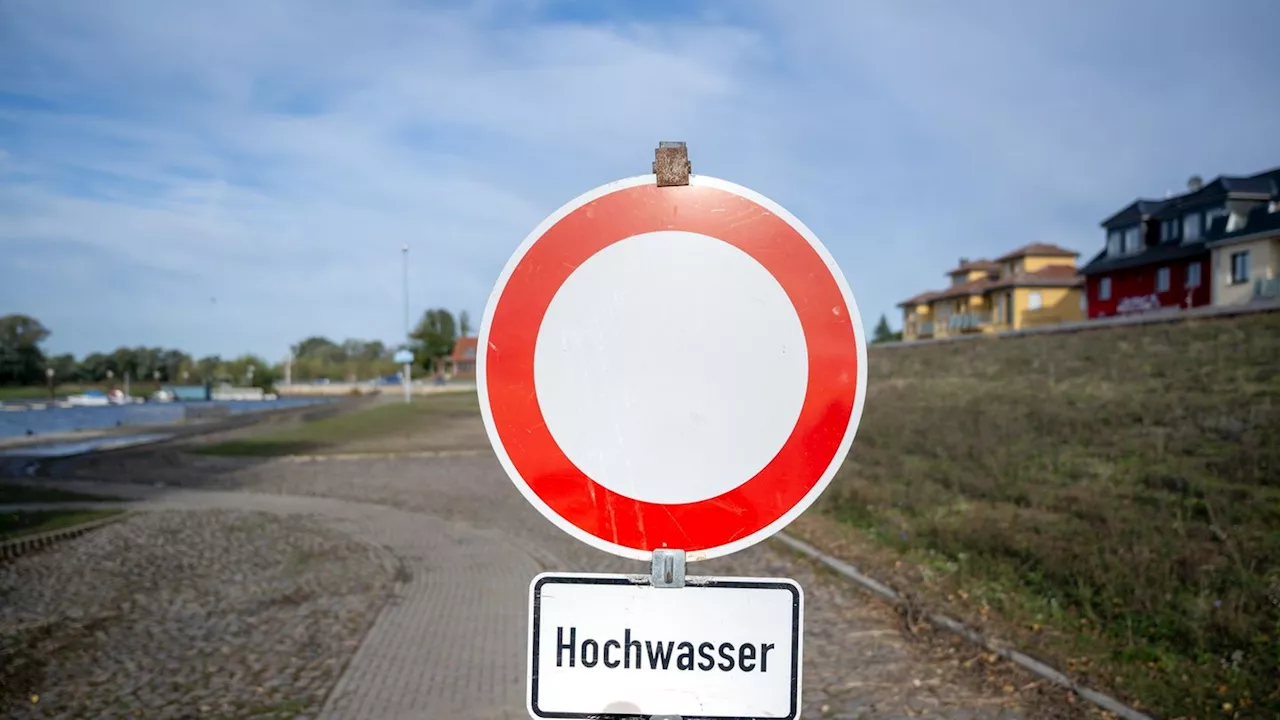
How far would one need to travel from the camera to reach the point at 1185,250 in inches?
1658

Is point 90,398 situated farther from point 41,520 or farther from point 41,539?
point 41,539

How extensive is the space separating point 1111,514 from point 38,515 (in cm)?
1474

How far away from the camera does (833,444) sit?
69.9 inches

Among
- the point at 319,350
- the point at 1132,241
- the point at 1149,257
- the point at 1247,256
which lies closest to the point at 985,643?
the point at 1247,256

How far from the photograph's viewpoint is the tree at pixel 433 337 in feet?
325

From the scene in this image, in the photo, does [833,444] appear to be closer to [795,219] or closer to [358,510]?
[795,219]

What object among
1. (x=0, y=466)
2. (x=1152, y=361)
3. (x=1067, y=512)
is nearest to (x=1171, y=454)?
(x=1067, y=512)

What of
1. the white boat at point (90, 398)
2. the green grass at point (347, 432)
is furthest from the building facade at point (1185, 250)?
the white boat at point (90, 398)

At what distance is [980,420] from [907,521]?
7.19 meters

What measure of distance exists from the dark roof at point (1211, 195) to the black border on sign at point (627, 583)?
156 feet

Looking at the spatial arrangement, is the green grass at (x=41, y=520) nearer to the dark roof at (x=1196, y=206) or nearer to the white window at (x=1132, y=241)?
the dark roof at (x=1196, y=206)

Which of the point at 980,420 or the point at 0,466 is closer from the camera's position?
the point at 980,420

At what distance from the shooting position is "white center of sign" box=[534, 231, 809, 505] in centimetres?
173

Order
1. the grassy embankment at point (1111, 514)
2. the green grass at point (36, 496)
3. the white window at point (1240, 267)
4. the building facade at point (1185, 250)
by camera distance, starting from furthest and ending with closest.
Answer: the building facade at point (1185, 250)
the white window at point (1240, 267)
the green grass at point (36, 496)
the grassy embankment at point (1111, 514)
